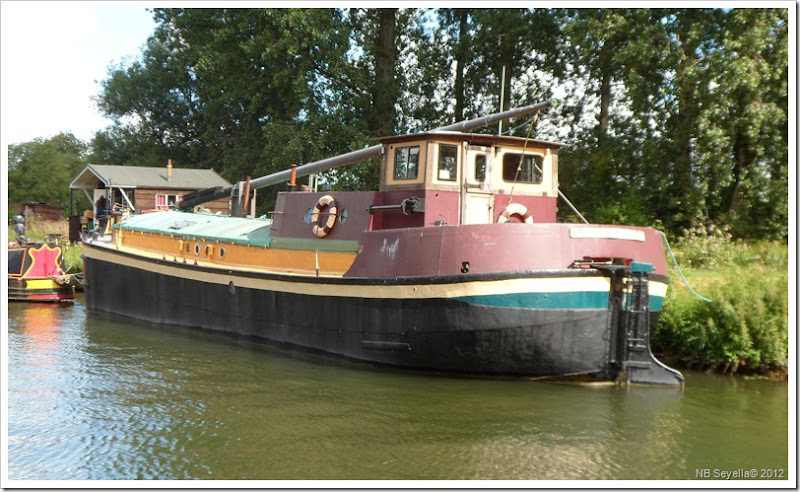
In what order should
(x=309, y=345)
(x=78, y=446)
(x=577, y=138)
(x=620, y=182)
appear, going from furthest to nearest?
1. (x=577, y=138)
2. (x=620, y=182)
3. (x=309, y=345)
4. (x=78, y=446)

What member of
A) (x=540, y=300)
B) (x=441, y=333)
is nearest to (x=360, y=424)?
(x=441, y=333)

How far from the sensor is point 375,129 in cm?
3009

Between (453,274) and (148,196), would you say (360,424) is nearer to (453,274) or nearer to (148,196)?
(453,274)

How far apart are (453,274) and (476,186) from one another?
6.13 feet

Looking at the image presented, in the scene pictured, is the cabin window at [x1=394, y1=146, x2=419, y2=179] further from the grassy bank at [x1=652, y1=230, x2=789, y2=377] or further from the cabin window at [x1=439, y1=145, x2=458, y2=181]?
the grassy bank at [x1=652, y1=230, x2=789, y2=377]

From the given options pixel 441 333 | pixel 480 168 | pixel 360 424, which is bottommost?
pixel 360 424

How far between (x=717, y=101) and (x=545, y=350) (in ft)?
33.8

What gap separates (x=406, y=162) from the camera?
12125 mm

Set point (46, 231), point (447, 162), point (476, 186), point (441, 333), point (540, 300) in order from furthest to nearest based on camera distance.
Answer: point (46, 231), point (476, 186), point (447, 162), point (441, 333), point (540, 300)

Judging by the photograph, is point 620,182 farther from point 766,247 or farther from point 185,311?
point 185,311

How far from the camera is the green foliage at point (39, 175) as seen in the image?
44.5 m

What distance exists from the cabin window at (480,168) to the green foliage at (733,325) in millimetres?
3558

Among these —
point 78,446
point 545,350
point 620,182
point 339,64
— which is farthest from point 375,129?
point 78,446

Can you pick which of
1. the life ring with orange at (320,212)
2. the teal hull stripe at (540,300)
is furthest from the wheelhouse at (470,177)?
the teal hull stripe at (540,300)
